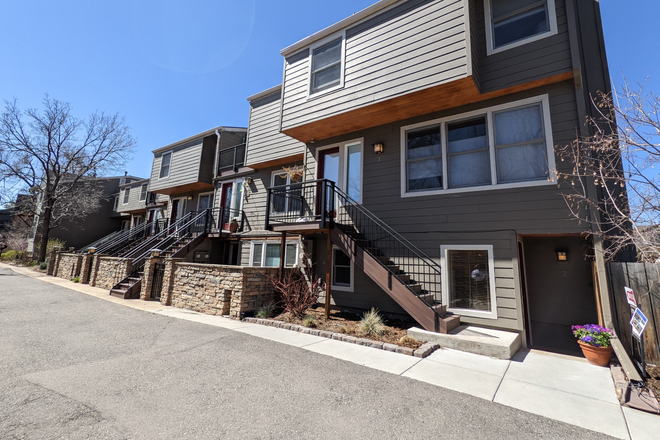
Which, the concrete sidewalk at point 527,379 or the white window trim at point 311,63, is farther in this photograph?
the white window trim at point 311,63

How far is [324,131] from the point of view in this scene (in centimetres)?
778

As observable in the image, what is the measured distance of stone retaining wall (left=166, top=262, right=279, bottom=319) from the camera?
6648mm

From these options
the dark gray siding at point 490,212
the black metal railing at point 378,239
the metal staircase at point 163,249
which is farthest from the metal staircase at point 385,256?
the metal staircase at point 163,249

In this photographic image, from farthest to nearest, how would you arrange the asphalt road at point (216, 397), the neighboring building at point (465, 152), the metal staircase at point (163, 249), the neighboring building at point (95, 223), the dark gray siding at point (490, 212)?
the neighboring building at point (95, 223), the metal staircase at point (163, 249), the neighboring building at point (465, 152), the dark gray siding at point (490, 212), the asphalt road at point (216, 397)

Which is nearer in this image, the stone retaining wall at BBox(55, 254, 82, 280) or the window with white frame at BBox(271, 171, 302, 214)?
the window with white frame at BBox(271, 171, 302, 214)

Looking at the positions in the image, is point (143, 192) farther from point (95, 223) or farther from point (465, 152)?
point (465, 152)

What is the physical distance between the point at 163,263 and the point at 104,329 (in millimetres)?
3957

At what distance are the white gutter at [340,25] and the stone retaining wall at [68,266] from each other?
1246cm

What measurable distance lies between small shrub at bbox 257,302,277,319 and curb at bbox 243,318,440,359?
0.24 meters

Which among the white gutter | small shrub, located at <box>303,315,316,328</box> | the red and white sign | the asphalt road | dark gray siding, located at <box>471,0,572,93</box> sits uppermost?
the white gutter

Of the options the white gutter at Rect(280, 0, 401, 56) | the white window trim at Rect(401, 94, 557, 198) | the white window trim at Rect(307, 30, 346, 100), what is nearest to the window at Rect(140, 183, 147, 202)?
the white gutter at Rect(280, 0, 401, 56)

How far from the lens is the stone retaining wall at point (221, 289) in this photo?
6648 mm

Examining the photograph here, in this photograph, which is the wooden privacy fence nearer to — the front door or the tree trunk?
the front door

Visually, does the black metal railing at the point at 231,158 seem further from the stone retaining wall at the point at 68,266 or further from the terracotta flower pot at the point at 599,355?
the terracotta flower pot at the point at 599,355
